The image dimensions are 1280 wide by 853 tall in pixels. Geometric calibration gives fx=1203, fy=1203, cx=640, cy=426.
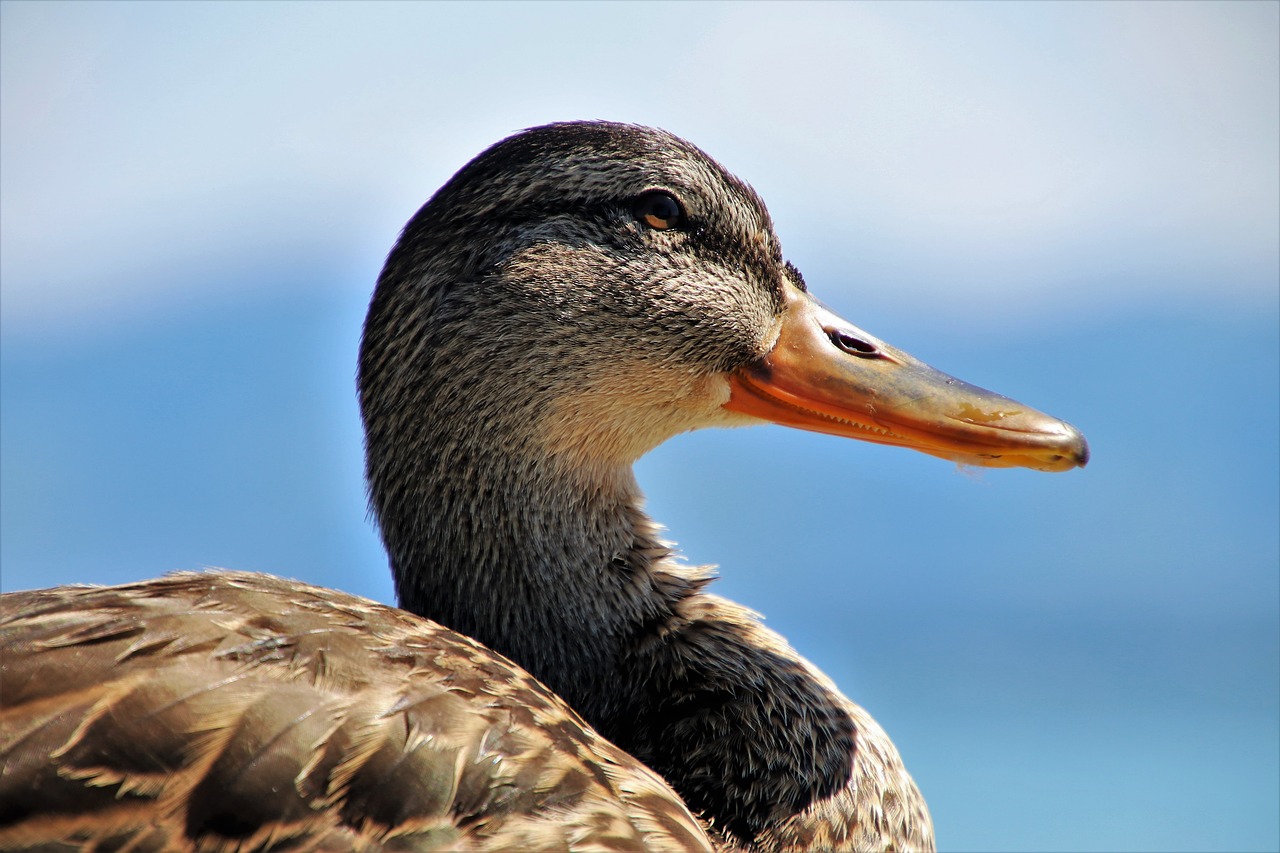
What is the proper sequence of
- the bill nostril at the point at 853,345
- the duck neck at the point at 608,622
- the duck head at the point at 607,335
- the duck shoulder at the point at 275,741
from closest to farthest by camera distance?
the duck shoulder at the point at 275,741
the duck neck at the point at 608,622
the duck head at the point at 607,335
the bill nostril at the point at 853,345

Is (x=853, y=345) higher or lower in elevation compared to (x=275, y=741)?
higher

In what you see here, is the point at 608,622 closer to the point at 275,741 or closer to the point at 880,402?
the point at 880,402

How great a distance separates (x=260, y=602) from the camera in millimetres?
1640

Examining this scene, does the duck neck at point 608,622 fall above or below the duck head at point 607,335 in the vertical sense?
below

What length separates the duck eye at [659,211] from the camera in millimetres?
2143

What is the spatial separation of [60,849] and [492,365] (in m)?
1.01

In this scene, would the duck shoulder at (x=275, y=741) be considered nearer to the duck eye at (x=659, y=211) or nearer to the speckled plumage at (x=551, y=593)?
the speckled plumage at (x=551, y=593)

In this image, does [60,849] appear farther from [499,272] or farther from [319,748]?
[499,272]

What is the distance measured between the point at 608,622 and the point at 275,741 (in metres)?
0.73

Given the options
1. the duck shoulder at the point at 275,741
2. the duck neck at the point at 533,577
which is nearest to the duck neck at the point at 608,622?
the duck neck at the point at 533,577

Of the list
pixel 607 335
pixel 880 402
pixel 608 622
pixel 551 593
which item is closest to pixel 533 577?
pixel 551 593

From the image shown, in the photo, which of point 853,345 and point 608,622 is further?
point 853,345

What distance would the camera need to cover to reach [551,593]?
203cm

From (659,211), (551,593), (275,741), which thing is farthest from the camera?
(659,211)
